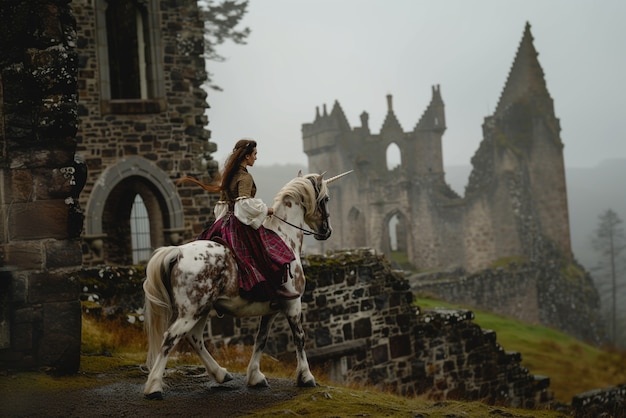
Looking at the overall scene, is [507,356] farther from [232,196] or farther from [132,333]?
[232,196]

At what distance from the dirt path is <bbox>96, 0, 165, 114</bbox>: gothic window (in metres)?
9.50

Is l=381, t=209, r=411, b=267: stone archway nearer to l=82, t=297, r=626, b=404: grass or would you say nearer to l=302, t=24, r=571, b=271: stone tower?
l=302, t=24, r=571, b=271: stone tower

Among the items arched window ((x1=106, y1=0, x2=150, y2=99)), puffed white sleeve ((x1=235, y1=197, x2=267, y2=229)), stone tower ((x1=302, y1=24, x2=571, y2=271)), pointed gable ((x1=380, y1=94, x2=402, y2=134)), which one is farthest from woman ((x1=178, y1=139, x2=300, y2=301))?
pointed gable ((x1=380, y1=94, x2=402, y2=134))

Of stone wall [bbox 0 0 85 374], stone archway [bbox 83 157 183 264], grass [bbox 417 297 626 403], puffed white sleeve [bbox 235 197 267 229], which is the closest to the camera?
puffed white sleeve [bbox 235 197 267 229]

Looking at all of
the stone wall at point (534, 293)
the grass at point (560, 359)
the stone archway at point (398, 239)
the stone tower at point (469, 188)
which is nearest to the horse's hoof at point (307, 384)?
the grass at point (560, 359)

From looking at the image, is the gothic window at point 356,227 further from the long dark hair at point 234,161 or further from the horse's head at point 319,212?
the long dark hair at point 234,161

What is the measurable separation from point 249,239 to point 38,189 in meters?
2.14

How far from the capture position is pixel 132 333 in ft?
32.0

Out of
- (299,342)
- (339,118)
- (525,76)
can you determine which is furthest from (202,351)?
(339,118)

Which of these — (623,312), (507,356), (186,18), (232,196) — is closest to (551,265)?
(623,312)

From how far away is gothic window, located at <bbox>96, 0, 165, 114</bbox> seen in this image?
51.8ft

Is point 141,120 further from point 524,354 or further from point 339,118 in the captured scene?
point 339,118

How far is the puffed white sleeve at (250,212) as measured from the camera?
6.98 metres

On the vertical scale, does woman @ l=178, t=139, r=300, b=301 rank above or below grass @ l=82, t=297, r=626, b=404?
above
